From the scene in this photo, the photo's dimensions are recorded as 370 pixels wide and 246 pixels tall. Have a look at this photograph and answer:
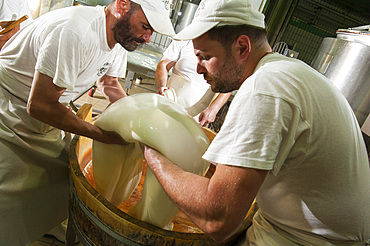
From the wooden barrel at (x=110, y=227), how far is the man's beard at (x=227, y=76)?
20.5 inches

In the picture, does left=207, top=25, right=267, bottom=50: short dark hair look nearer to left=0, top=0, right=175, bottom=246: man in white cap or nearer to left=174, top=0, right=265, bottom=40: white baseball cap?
left=174, top=0, right=265, bottom=40: white baseball cap

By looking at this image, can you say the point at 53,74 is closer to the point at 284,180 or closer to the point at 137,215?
the point at 137,215

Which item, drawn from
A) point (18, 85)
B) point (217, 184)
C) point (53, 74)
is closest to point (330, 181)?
point (217, 184)

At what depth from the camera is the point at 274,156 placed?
24.1 inches

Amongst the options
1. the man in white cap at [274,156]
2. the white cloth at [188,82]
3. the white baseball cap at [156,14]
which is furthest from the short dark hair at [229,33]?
the white cloth at [188,82]

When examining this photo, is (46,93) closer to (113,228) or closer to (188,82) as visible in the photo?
(113,228)

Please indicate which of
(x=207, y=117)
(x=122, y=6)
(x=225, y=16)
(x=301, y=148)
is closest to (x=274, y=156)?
(x=301, y=148)

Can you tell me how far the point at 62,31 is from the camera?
3.39 ft

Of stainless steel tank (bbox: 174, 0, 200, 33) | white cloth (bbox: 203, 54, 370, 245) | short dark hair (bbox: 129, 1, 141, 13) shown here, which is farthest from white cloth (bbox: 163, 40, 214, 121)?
stainless steel tank (bbox: 174, 0, 200, 33)

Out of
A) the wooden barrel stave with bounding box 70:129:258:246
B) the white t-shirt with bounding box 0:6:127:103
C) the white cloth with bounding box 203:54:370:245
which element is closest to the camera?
the white cloth with bounding box 203:54:370:245

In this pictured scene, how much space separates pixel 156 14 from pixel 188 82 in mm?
1090

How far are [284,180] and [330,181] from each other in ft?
0.41

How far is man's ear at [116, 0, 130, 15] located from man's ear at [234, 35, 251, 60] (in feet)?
2.18

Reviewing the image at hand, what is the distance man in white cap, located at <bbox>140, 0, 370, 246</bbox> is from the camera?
2.00 ft
